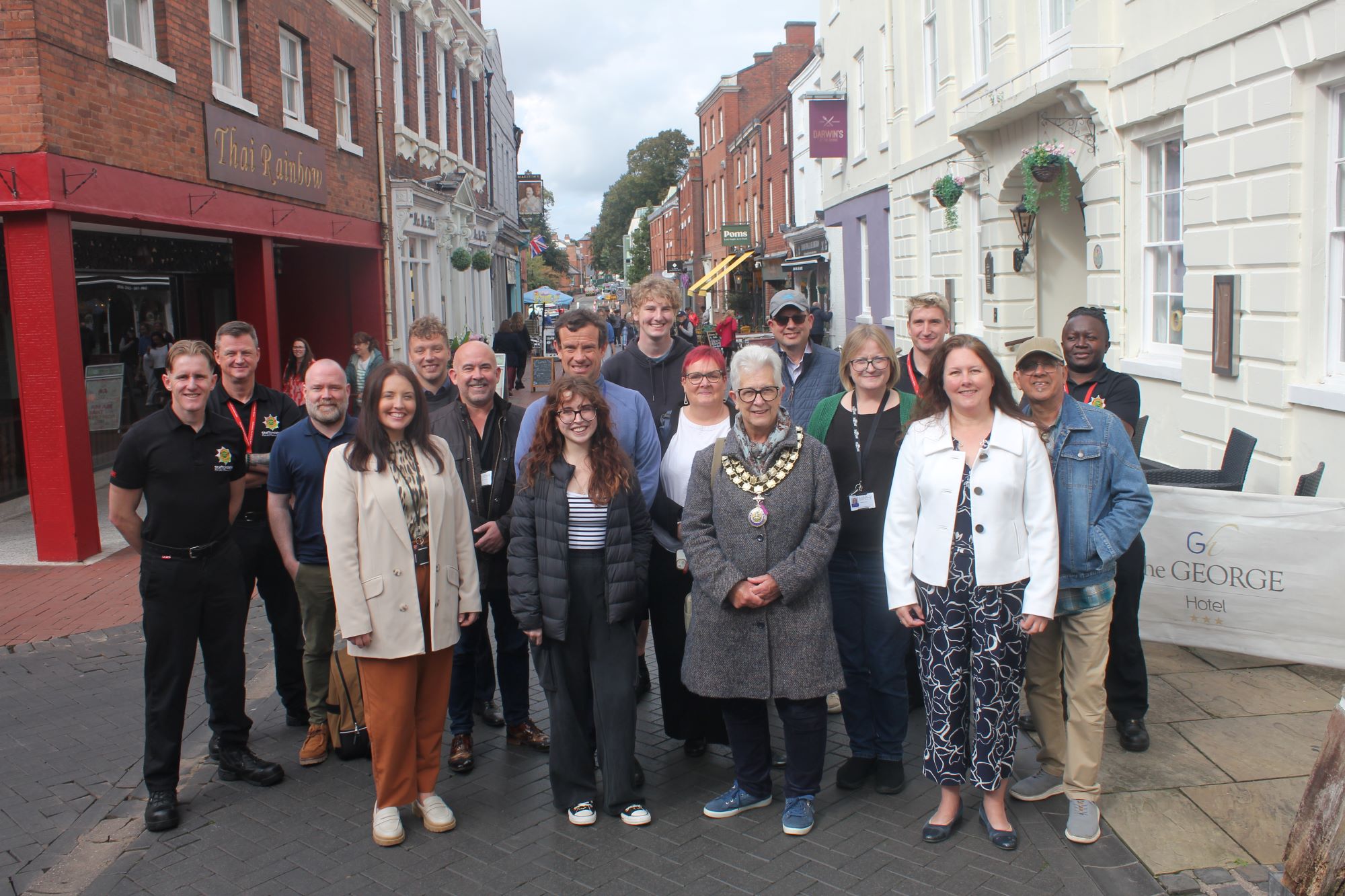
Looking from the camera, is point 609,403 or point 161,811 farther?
point 609,403

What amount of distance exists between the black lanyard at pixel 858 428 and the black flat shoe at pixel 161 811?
3024 mm

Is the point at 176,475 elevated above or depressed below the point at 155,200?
below

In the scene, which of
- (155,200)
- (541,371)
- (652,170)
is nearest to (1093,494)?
(155,200)

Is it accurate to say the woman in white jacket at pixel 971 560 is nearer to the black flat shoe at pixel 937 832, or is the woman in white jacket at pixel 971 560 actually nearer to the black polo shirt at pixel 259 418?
the black flat shoe at pixel 937 832

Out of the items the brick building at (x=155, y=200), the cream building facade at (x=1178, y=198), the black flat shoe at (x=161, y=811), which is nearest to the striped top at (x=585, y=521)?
the black flat shoe at (x=161, y=811)

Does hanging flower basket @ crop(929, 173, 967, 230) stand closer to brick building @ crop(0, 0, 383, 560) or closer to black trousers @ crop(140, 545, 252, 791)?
→ brick building @ crop(0, 0, 383, 560)

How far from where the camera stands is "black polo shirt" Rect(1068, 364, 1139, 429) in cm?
502

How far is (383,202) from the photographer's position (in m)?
18.1

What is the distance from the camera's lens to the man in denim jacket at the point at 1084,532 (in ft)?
13.1

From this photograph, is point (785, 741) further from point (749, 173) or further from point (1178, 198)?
point (749, 173)

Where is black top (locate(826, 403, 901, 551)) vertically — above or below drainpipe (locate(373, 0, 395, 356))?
below

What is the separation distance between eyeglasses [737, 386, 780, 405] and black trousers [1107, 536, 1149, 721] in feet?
5.97

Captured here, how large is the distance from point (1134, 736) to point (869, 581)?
144 cm

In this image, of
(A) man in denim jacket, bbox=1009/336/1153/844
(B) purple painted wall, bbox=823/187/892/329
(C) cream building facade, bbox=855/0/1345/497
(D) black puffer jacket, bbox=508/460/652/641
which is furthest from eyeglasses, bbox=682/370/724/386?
(B) purple painted wall, bbox=823/187/892/329
